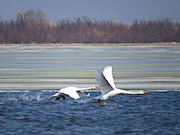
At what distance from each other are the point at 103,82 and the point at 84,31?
172 feet

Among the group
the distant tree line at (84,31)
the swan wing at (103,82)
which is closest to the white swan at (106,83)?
the swan wing at (103,82)

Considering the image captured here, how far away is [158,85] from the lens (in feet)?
39.1

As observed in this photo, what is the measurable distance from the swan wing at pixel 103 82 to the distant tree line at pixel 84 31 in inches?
1789

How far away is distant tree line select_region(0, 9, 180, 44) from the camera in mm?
55734

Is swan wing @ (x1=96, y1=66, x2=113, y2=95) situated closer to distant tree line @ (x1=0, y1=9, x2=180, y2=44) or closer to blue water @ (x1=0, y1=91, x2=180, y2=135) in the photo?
blue water @ (x1=0, y1=91, x2=180, y2=135)

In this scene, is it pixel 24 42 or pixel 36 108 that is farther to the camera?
pixel 24 42

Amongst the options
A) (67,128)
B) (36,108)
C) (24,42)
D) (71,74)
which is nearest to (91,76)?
(71,74)

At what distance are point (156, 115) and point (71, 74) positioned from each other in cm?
732

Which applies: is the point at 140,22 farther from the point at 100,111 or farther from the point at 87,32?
the point at 100,111

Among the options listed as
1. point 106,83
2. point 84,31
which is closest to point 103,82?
point 106,83

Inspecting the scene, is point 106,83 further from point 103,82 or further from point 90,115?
point 90,115

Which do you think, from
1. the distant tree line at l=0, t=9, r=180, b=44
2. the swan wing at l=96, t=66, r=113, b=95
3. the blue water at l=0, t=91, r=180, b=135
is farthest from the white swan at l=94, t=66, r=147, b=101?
the distant tree line at l=0, t=9, r=180, b=44

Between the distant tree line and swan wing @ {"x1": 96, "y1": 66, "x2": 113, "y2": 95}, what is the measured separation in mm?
45433

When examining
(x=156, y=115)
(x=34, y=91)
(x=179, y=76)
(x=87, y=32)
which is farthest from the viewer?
(x=87, y=32)
